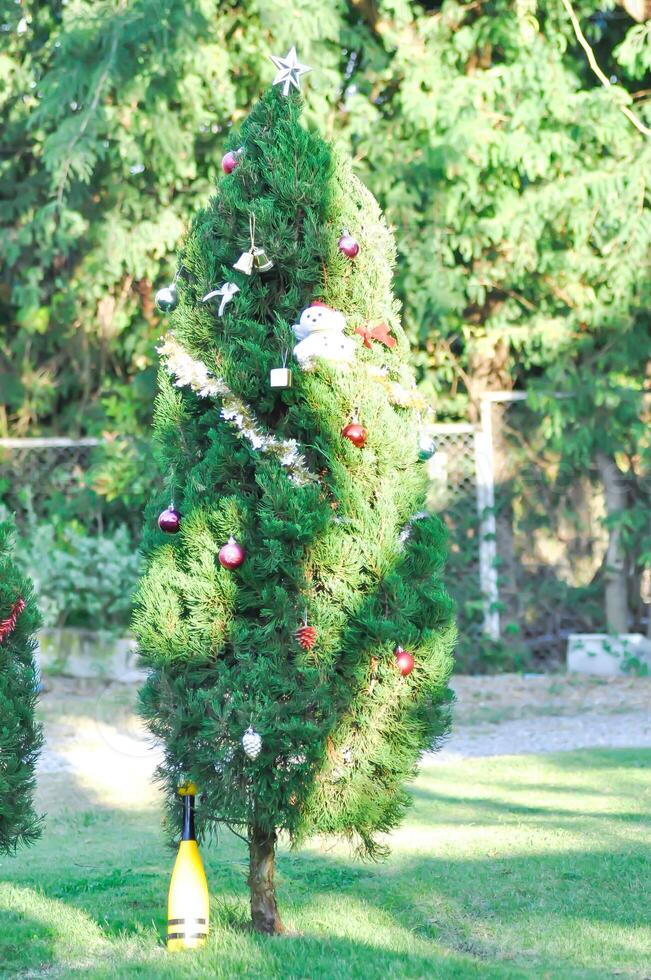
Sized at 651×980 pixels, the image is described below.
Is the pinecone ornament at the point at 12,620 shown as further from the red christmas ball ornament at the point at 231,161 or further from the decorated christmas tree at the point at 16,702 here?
the red christmas ball ornament at the point at 231,161

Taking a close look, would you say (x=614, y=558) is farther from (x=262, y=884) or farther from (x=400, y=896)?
(x=262, y=884)

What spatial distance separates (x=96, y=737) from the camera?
840 cm

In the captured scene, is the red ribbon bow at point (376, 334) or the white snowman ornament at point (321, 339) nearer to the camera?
the white snowman ornament at point (321, 339)

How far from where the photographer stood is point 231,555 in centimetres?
356

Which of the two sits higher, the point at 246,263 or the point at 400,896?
the point at 246,263

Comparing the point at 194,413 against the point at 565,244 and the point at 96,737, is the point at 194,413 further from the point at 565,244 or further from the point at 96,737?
the point at 565,244

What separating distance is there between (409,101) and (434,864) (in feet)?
22.2

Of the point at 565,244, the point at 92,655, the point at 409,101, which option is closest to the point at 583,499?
the point at 565,244

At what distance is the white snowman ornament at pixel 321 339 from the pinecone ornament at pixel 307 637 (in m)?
0.82

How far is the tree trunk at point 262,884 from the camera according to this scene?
3.77 metres

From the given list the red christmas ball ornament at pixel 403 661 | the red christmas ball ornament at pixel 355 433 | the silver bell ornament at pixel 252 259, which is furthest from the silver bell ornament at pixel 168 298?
the red christmas ball ornament at pixel 403 661

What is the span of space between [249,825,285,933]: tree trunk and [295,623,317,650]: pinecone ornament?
0.65 meters

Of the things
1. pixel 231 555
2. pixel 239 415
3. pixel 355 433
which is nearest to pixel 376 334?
pixel 355 433

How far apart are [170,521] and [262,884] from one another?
123 cm
